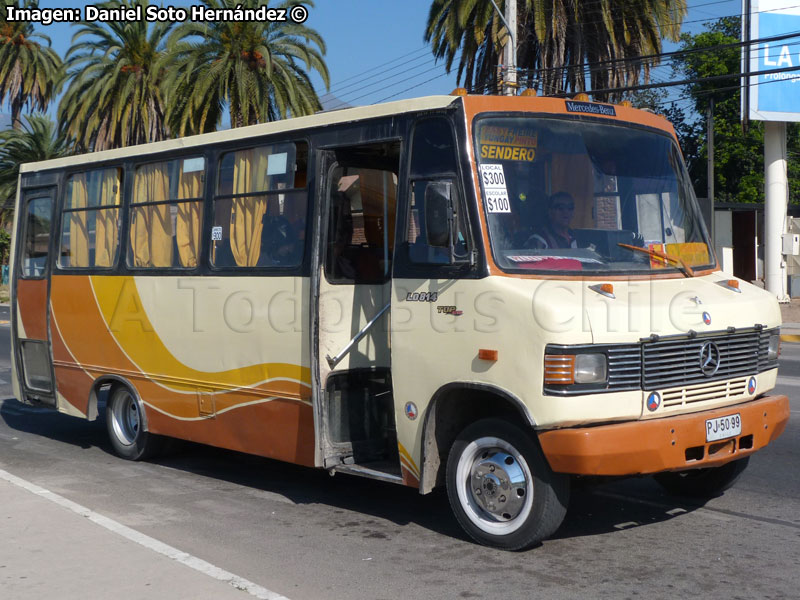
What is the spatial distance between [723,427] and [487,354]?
1.53m

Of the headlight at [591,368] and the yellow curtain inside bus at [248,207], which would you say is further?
the yellow curtain inside bus at [248,207]

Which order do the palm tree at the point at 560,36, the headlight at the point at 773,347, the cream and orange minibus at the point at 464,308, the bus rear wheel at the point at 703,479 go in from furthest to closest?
the palm tree at the point at 560,36, the bus rear wheel at the point at 703,479, the headlight at the point at 773,347, the cream and orange minibus at the point at 464,308

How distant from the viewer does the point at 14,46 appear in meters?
45.6

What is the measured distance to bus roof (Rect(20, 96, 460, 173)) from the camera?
21.6ft

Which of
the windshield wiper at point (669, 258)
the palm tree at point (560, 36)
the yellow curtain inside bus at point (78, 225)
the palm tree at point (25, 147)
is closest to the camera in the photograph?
the windshield wiper at point (669, 258)

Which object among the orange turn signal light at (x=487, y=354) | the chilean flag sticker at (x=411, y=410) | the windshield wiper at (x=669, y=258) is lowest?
the chilean flag sticker at (x=411, y=410)

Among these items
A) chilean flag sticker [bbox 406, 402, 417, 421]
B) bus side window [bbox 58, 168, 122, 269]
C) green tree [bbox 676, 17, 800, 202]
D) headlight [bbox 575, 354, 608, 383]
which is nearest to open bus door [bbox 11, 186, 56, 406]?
bus side window [bbox 58, 168, 122, 269]

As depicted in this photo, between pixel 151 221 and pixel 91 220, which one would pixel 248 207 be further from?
pixel 91 220

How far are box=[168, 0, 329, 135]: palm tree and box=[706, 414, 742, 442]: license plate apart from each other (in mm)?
21944

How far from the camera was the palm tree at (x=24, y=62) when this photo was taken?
45125mm

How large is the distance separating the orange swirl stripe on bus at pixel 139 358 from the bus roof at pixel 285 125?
1.22 m

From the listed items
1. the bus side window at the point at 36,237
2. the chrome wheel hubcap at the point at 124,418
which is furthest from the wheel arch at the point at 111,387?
the bus side window at the point at 36,237

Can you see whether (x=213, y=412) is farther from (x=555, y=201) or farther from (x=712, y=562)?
(x=712, y=562)

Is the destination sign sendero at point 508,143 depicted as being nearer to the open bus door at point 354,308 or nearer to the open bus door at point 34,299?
the open bus door at point 354,308
